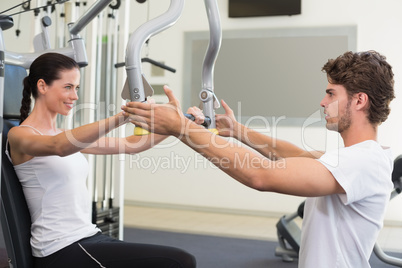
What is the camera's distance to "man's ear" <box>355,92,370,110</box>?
1.30 m

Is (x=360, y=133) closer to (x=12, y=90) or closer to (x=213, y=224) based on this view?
(x=12, y=90)

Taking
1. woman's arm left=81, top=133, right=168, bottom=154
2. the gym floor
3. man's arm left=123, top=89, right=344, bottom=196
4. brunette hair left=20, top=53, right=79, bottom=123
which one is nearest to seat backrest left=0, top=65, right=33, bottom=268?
brunette hair left=20, top=53, right=79, bottom=123

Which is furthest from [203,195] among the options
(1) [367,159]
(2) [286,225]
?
(1) [367,159]

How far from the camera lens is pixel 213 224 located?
489cm

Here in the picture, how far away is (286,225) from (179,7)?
2.64 meters

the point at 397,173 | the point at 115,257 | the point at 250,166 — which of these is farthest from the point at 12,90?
the point at 397,173

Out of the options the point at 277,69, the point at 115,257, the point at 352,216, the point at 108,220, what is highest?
the point at 277,69

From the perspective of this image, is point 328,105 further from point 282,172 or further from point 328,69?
point 282,172

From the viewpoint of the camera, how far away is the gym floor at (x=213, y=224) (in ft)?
14.4

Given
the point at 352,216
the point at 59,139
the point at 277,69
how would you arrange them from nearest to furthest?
the point at 352,216 → the point at 59,139 → the point at 277,69

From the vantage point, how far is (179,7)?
1.25 metres

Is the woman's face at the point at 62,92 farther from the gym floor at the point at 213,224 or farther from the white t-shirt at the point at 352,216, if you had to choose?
the gym floor at the point at 213,224

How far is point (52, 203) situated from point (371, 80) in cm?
113

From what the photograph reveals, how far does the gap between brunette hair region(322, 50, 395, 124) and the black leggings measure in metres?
0.77
